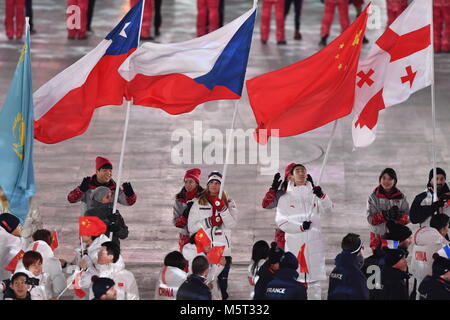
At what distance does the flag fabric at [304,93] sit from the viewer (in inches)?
522

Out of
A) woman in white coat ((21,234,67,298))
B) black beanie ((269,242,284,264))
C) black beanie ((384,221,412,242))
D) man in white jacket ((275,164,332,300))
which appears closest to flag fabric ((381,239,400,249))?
black beanie ((384,221,412,242))

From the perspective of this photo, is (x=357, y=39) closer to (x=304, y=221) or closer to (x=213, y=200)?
(x=304, y=221)

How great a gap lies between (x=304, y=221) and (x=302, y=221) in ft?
0.17

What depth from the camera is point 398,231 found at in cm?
1333

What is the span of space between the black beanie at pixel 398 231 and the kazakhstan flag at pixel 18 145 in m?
4.19

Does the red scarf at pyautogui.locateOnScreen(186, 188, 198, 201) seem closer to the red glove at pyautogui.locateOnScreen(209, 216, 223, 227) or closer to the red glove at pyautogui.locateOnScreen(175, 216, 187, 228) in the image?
the red glove at pyautogui.locateOnScreen(175, 216, 187, 228)

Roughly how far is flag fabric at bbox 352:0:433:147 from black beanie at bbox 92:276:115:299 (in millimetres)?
3932

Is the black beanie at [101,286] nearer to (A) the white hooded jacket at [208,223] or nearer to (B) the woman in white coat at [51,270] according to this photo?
(B) the woman in white coat at [51,270]

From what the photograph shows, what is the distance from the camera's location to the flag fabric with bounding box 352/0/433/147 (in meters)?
13.3

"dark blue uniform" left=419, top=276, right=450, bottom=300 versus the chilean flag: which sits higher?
the chilean flag

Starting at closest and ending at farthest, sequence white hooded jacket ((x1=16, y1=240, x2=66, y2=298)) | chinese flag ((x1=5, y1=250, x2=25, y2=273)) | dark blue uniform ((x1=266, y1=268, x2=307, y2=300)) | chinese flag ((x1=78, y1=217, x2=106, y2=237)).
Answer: dark blue uniform ((x1=266, y1=268, x2=307, y2=300))
white hooded jacket ((x1=16, y1=240, x2=66, y2=298))
chinese flag ((x1=5, y1=250, x2=25, y2=273))
chinese flag ((x1=78, y1=217, x2=106, y2=237))

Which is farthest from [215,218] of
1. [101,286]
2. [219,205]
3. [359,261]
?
[101,286]

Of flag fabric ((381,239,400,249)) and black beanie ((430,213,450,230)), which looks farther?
flag fabric ((381,239,400,249))
